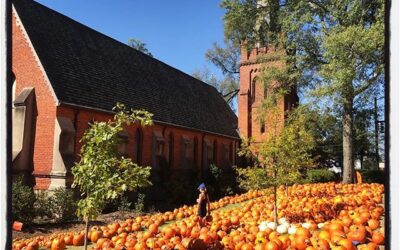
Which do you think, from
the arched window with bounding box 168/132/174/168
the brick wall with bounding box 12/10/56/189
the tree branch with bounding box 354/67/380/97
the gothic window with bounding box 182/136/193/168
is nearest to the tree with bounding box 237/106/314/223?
the tree branch with bounding box 354/67/380/97

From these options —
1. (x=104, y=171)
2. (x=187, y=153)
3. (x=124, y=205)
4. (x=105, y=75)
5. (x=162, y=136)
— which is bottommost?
(x=124, y=205)

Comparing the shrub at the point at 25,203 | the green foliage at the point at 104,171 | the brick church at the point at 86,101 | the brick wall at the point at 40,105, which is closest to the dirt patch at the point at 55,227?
the shrub at the point at 25,203

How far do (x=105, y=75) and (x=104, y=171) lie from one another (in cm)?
2054

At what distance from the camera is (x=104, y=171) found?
6855 millimetres

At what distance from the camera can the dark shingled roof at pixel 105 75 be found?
69.4 feet

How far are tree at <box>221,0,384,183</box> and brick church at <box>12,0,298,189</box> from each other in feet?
22.4

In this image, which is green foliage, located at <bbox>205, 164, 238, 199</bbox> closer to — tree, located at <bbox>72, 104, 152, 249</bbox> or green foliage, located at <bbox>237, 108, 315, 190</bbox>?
green foliage, located at <bbox>237, 108, 315, 190</bbox>

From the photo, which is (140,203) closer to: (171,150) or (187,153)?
(171,150)

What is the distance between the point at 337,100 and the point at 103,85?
1534 cm

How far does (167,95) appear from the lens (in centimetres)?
3316

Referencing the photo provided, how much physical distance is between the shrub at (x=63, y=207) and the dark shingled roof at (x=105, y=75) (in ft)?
19.3

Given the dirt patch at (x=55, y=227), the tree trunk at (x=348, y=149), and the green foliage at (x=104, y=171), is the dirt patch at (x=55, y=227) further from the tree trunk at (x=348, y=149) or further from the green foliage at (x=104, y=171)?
the tree trunk at (x=348, y=149)

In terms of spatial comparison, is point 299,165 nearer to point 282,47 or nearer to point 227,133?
point 282,47

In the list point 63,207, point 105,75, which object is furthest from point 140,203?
point 105,75
